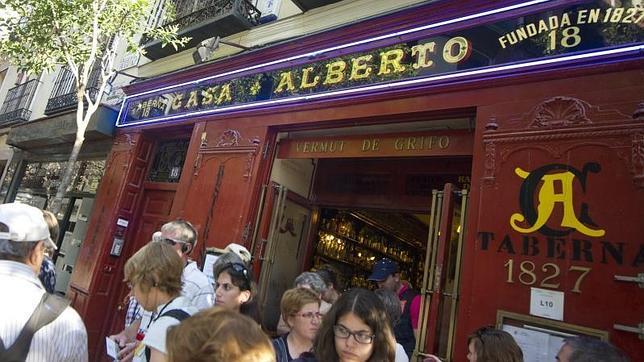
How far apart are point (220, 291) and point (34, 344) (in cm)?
129

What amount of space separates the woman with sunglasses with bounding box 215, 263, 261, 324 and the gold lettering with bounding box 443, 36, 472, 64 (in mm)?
2735

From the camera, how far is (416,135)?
443cm

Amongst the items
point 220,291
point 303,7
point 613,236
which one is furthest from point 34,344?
point 303,7

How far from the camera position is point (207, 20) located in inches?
278

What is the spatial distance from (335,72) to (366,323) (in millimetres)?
3429

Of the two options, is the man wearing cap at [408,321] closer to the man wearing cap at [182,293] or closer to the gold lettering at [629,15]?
the man wearing cap at [182,293]

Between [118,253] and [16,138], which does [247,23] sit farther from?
[16,138]

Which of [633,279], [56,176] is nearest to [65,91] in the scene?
[56,176]

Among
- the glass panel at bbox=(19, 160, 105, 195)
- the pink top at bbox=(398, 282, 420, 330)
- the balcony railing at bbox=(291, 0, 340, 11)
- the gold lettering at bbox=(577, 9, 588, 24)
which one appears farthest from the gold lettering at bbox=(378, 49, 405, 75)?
the glass panel at bbox=(19, 160, 105, 195)

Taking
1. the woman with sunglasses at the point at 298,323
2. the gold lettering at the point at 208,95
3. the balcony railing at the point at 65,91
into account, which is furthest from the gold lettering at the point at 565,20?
the balcony railing at the point at 65,91

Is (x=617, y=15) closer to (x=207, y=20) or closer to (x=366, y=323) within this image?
(x=366, y=323)

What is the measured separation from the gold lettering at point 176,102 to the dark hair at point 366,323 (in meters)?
5.71

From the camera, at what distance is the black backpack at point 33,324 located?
1.53 m

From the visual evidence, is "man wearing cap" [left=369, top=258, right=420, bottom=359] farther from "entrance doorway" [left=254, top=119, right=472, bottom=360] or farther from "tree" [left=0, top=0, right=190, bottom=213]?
"tree" [left=0, top=0, right=190, bottom=213]
